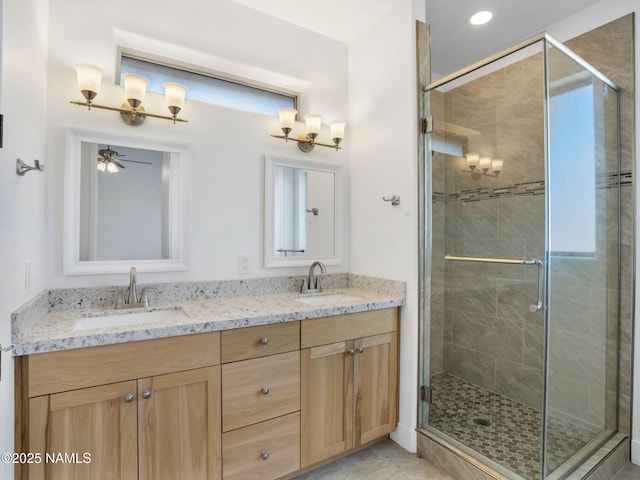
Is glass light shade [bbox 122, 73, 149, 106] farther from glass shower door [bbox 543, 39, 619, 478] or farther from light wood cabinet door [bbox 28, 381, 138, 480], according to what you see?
glass shower door [bbox 543, 39, 619, 478]

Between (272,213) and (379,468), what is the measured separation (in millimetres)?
1593

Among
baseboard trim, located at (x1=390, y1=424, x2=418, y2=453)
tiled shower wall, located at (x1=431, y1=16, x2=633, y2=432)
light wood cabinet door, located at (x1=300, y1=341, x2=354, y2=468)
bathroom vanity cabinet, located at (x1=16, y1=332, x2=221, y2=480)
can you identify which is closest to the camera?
bathroom vanity cabinet, located at (x1=16, y1=332, x2=221, y2=480)

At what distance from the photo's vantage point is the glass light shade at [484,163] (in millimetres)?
2473

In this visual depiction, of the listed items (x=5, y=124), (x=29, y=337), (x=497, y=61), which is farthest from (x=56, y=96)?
(x=497, y=61)

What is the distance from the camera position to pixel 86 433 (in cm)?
124

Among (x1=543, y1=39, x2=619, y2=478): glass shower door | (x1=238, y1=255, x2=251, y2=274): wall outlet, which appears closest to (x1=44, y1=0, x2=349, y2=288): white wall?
(x1=238, y1=255, x2=251, y2=274): wall outlet

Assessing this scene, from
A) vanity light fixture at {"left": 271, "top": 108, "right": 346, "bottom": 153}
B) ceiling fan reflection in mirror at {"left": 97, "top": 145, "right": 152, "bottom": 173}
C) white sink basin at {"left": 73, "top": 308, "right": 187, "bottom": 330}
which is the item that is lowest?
white sink basin at {"left": 73, "top": 308, "right": 187, "bottom": 330}

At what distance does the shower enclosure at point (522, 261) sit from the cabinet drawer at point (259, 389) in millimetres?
853

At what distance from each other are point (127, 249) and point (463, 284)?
88.3 inches

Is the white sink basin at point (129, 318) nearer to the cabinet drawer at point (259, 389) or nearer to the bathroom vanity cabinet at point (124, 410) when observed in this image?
the bathroom vanity cabinet at point (124, 410)

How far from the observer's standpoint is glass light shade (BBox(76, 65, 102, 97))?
1599 mm

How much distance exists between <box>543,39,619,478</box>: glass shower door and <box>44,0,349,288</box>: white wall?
4.38 feet

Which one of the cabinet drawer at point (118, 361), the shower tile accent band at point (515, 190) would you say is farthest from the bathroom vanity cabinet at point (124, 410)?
the shower tile accent band at point (515, 190)

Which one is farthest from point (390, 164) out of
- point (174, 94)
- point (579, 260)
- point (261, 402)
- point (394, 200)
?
point (261, 402)
